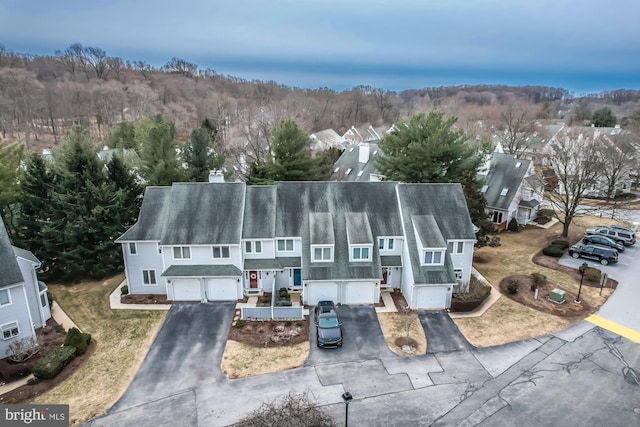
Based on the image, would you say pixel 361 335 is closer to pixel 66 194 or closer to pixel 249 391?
pixel 249 391

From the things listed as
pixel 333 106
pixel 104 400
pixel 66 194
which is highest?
pixel 333 106

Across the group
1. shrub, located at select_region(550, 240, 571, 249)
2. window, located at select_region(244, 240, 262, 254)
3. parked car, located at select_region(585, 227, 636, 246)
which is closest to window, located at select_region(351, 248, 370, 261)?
window, located at select_region(244, 240, 262, 254)

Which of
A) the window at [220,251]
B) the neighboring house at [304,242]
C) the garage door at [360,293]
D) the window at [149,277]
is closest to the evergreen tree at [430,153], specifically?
the neighboring house at [304,242]

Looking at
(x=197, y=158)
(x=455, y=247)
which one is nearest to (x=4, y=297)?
(x=197, y=158)

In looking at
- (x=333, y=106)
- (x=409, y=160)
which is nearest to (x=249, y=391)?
(x=409, y=160)

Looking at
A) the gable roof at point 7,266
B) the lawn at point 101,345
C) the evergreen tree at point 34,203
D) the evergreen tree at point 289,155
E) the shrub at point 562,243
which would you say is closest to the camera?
the lawn at point 101,345

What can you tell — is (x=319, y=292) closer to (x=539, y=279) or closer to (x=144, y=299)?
(x=144, y=299)

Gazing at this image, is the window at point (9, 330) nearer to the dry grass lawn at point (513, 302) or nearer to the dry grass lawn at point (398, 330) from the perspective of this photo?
the dry grass lawn at point (398, 330)

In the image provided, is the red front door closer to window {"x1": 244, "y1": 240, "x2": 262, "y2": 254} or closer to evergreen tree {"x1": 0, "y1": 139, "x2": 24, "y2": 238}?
window {"x1": 244, "y1": 240, "x2": 262, "y2": 254}
